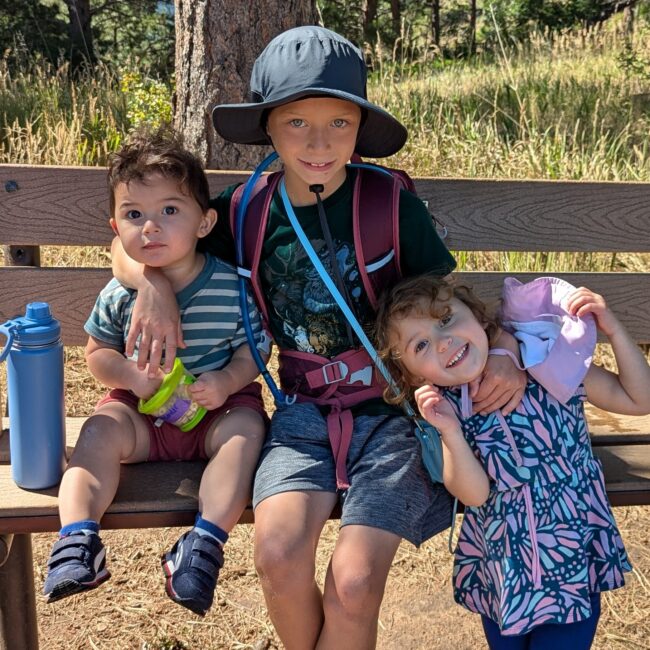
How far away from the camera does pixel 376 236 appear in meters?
2.25

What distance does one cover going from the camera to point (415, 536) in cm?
202

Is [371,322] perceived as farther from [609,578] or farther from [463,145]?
[463,145]

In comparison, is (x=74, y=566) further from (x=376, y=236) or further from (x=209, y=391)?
(x=376, y=236)

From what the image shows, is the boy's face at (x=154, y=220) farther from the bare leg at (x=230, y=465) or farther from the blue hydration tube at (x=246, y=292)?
the bare leg at (x=230, y=465)

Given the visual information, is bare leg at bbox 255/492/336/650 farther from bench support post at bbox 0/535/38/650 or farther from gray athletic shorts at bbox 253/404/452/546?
bench support post at bbox 0/535/38/650

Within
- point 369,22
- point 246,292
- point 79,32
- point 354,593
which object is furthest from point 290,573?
point 369,22

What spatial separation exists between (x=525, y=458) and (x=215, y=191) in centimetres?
127

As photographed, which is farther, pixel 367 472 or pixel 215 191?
pixel 215 191

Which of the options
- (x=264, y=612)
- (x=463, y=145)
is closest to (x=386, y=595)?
(x=264, y=612)

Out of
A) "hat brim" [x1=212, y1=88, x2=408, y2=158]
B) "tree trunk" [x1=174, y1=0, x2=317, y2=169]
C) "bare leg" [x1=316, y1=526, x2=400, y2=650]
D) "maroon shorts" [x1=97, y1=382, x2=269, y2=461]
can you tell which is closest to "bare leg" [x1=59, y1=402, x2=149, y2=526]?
"maroon shorts" [x1=97, y1=382, x2=269, y2=461]

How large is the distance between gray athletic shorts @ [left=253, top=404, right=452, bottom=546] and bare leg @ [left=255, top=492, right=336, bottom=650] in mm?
83

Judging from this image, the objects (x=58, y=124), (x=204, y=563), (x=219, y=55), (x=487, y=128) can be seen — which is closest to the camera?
(x=204, y=563)

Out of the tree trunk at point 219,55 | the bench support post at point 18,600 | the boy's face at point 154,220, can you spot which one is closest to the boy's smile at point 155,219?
the boy's face at point 154,220

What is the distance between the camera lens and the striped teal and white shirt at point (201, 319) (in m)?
2.30
